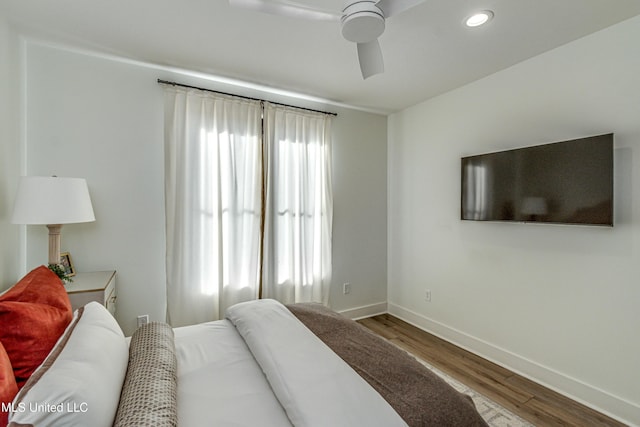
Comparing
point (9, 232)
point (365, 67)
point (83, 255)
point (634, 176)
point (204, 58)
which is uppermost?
point (204, 58)

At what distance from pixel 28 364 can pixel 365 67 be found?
2200 millimetres

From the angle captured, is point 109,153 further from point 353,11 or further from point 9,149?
point 353,11

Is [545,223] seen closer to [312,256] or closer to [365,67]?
[365,67]

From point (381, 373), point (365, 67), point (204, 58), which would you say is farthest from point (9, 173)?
point (381, 373)

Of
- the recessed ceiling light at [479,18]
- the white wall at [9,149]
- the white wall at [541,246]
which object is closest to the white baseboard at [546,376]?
the white wall at [541,246]

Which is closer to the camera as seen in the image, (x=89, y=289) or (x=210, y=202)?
(x=89, y=289)

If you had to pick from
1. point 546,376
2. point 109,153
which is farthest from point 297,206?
point 546,376

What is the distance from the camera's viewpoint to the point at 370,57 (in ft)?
5.95

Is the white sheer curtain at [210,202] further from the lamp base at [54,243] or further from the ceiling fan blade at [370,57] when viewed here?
the ceiling fan blade at [370,57]

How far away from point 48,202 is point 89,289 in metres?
0.61

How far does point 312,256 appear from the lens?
130 inches

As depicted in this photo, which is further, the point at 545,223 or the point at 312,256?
the point at 312,256

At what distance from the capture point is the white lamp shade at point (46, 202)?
175 cm

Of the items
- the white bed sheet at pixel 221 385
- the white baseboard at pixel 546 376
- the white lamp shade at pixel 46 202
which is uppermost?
the white lamp shade at pixel 46 202
